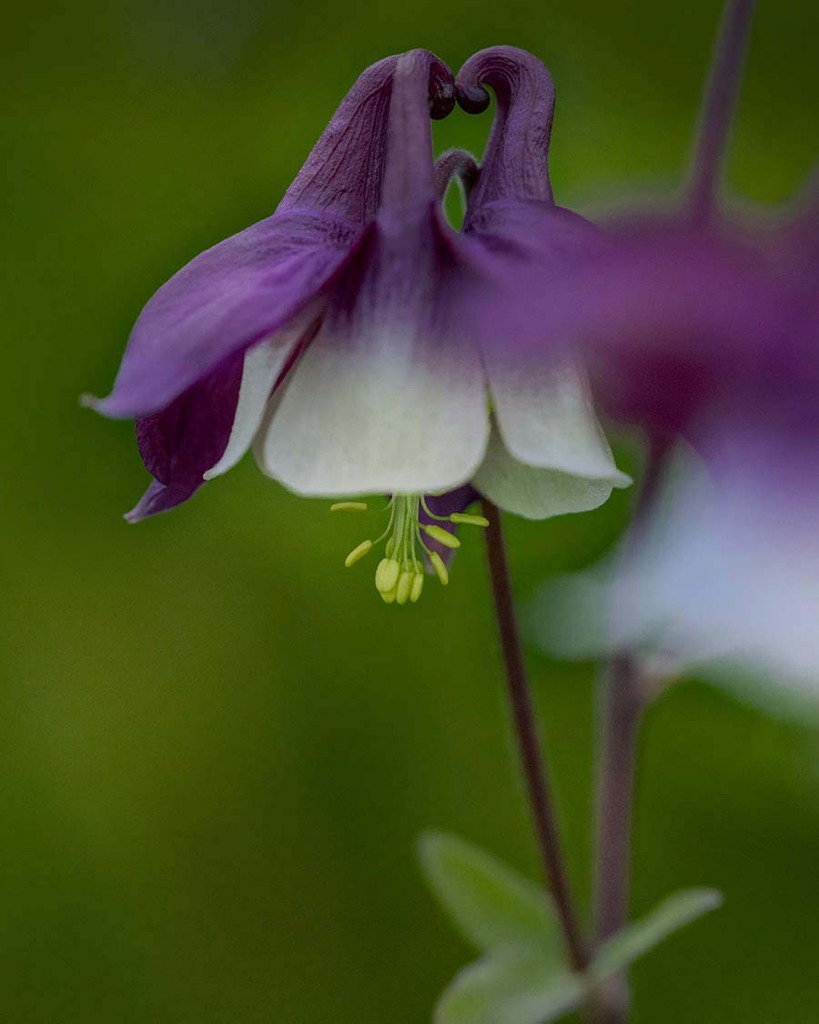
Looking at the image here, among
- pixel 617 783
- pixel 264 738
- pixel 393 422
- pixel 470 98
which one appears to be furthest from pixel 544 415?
pixel 264 738

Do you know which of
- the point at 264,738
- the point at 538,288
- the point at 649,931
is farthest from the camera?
the point at 264,738

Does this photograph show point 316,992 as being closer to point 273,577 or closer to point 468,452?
point 273,577

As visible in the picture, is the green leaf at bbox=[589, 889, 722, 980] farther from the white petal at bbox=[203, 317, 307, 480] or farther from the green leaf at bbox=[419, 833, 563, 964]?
the white petal at bbox=[203, 317, 307, 480]

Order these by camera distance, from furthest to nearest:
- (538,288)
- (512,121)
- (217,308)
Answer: (512,121) < (217,308) < (538,288)

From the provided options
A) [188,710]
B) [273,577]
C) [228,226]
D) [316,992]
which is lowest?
[316,992]

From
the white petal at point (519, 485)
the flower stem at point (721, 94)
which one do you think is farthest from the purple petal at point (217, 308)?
the flower stem at point (721, 94)

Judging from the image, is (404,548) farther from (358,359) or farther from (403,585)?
(358,359)

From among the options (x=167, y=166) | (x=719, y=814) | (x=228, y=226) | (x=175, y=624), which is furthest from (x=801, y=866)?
(x=167, y=166)
